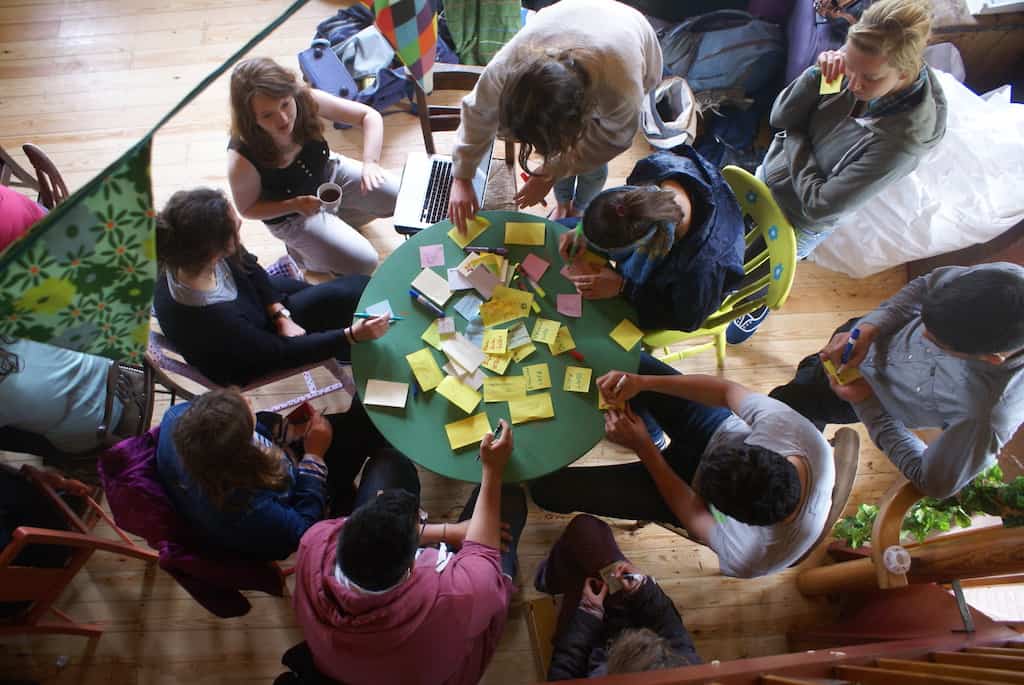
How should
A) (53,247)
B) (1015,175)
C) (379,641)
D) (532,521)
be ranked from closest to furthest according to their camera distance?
1. (53,247)
2. (379,641)
3. (1015,175)
4. (532,521)

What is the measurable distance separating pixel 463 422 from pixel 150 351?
4.01 feet

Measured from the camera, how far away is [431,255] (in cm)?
231

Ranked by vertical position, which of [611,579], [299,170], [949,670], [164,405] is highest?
[299,170]

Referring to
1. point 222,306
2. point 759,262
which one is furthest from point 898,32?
point 222,306

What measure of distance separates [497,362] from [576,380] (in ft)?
0.93

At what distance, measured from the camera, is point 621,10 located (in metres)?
2.12

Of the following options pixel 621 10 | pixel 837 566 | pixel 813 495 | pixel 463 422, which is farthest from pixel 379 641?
pixel 621 10

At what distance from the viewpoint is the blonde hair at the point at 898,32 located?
1.92 metres

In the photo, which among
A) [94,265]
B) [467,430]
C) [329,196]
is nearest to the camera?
[94,265]

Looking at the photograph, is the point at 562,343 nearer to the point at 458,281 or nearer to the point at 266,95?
the point at 458,281

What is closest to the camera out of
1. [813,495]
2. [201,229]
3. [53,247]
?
[53,247]

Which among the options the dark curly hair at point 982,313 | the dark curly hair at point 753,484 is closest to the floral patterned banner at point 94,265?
the dark curly hair at point 753,484

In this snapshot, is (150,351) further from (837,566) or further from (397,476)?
(837,566)

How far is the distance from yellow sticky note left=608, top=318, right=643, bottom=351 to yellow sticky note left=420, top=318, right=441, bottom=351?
623mm
